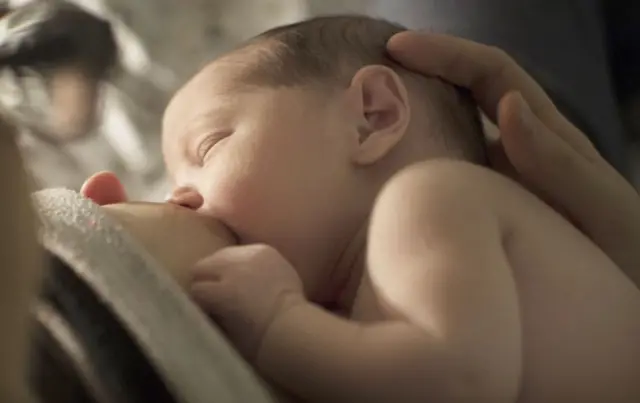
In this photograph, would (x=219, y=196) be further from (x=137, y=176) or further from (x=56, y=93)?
(x=137, y=176)

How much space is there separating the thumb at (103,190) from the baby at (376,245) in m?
0.05

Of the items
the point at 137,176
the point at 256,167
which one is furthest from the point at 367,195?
the point at 137,176

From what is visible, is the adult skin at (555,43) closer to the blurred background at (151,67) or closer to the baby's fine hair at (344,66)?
the blurred background at (151,67)

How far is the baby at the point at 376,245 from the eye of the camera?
53 centimetres

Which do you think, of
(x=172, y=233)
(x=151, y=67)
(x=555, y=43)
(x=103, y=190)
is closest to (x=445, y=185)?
(x=172, y=233)

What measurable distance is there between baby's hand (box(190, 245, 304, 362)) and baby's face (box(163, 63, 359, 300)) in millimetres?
94

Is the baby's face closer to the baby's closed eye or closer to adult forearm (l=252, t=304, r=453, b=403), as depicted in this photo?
the baby's closed eye

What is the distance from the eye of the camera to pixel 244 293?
562 millimetres

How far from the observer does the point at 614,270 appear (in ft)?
2.12

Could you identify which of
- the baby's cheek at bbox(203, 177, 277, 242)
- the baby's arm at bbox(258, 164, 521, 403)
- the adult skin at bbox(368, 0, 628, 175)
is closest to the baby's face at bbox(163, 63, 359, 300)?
the baby's cheek at bbox(203, 177, 277, 242)

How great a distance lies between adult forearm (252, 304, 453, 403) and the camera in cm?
52

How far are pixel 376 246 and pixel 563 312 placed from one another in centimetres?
13

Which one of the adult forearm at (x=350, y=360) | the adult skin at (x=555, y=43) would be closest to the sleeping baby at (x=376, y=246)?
the adult forearm at (x=350, y=360)

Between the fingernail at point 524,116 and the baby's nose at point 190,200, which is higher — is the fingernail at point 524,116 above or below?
above
